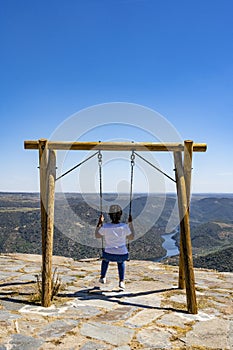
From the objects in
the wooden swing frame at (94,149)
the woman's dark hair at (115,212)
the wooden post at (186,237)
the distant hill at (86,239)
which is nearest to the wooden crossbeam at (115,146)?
the wooden swing frame at (94,149)

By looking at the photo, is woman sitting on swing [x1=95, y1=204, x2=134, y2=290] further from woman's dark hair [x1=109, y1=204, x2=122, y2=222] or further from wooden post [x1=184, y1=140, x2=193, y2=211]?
wooden post [x1=184, y1=140, x2=193, y2=211]

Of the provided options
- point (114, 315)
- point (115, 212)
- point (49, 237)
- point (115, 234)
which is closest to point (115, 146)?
point (115, 212)

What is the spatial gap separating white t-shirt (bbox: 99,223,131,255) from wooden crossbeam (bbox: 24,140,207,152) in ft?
4.51

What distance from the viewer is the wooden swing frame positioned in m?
5.34

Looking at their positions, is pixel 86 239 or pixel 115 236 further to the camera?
pixel 86 239

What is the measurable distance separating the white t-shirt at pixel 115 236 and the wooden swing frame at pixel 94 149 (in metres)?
1.03

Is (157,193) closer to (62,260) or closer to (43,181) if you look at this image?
(43,181)

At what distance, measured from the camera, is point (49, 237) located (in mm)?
5457

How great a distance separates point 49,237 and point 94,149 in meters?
1.59

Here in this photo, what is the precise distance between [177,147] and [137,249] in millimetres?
50564

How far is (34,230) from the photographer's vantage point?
239 feet

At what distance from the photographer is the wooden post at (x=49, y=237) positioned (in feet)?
17.2

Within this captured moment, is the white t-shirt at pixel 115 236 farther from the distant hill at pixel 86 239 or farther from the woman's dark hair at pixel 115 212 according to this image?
the distant hill at pixel 86 239

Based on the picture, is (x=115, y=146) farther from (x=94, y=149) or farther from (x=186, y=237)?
(x=186, y=237)
